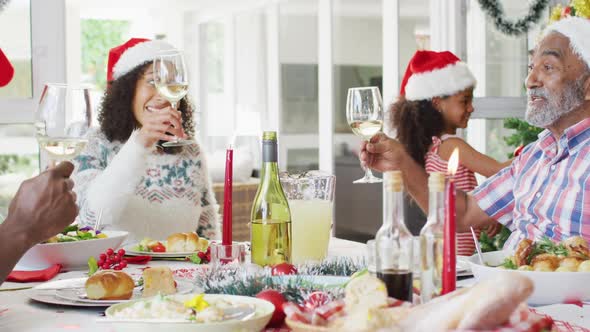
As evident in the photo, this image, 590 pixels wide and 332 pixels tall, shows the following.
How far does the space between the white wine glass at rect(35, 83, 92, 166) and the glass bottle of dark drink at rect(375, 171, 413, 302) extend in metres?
0.65

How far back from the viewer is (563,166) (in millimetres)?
2090

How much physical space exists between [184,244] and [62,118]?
1.81 ft

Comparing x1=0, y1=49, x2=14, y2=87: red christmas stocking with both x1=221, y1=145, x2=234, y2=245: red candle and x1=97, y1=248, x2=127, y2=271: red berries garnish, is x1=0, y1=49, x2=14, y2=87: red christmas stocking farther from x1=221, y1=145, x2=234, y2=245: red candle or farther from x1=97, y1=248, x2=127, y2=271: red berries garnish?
x1=221, y1=145, x2=234, y2=245: red candle

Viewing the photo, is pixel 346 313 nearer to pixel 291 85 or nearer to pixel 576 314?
pixel 576 314

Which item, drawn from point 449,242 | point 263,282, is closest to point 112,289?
point 263,282

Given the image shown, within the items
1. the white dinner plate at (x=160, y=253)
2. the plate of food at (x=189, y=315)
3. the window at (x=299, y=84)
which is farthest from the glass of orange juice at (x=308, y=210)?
the window at (x=299, y=84)

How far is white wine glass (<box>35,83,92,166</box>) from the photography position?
140 centimetres

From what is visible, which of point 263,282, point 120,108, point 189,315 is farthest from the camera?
point 120,108

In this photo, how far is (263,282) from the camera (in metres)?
1.22

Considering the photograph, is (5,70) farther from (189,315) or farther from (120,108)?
(189,315)

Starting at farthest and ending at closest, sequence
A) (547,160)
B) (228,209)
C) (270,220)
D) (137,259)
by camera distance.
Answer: (547,160)
(137,259)
(270,220)
(228,209)

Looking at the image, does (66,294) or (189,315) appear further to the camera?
(66,294)

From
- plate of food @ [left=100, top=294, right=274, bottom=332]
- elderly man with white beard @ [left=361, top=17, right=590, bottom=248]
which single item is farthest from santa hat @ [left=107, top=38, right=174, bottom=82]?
plate of food @ [left=100, top=294, right=274, bottom=332]

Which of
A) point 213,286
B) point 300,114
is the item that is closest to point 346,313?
point 213,286
